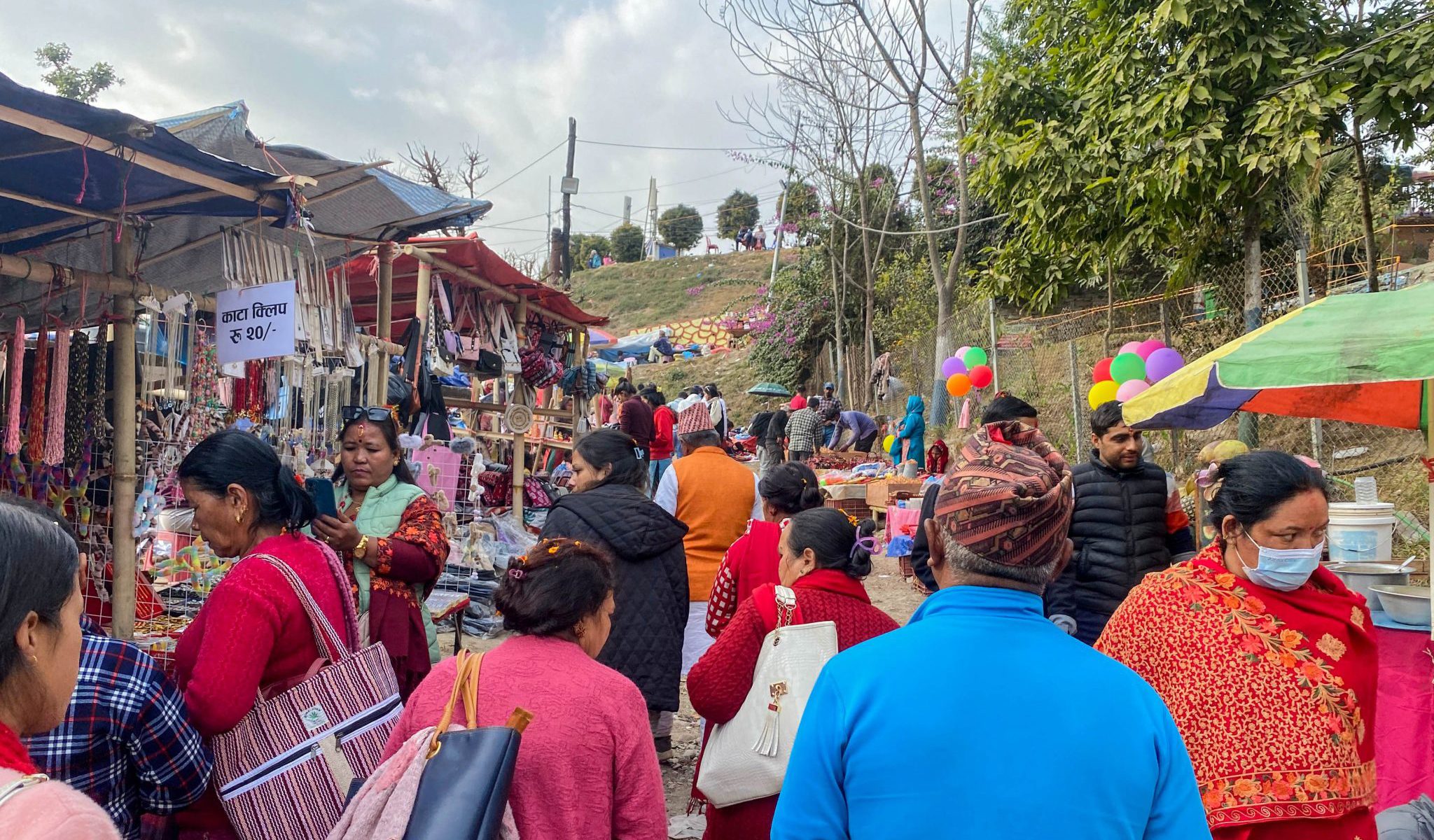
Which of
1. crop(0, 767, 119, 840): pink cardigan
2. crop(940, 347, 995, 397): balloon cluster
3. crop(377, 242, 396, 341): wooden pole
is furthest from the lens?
crop(940, 347, 995, 397): balloon cluster

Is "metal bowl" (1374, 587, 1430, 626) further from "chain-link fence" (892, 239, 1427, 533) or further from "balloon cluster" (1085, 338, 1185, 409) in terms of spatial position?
"balloon cluster" (1085, 338, 1185, 409)

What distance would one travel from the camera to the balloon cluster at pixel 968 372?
1427cm

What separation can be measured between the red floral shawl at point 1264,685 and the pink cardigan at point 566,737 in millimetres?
1291

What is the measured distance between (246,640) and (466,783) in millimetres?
860

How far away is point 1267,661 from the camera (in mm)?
2549

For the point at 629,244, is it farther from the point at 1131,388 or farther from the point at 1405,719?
the point at 1405,719

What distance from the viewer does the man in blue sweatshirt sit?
1.43 m

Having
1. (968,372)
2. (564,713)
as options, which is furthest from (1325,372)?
(968,372)

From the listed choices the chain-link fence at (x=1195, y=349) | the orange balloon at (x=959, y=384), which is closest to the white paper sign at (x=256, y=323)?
the chain-link fence at (x=1195, y=349)

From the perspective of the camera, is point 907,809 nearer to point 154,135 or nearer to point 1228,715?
point 1228,715

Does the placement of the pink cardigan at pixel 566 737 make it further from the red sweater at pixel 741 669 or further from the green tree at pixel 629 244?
the green tree at pixel 629 244

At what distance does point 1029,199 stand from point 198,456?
31.3 ft

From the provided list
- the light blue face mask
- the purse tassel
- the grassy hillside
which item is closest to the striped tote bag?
the purse tassel

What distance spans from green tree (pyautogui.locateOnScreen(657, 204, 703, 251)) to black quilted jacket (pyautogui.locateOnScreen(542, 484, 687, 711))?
56.6 m
